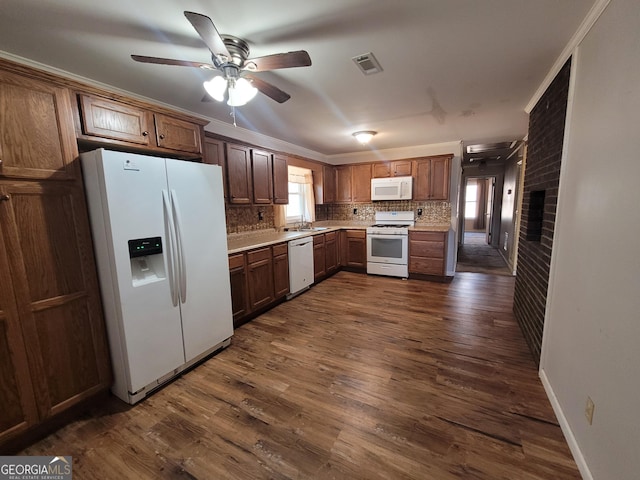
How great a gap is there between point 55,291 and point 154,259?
552 millimetres

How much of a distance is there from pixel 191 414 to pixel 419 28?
2862 mm

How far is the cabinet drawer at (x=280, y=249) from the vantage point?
135 inches

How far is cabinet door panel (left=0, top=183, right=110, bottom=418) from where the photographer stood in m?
1.50

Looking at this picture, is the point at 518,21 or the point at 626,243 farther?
the point at 518,21

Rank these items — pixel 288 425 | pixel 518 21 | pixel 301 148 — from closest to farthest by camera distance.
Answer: pixel 518 21
pixel 288 425
pixel 301 148

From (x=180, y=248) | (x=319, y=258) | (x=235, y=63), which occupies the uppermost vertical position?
(x=235, y=63)

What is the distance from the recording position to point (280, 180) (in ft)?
12.8

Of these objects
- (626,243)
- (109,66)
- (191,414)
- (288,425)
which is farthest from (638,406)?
(109,66)

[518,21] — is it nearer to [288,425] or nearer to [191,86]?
[191,86]

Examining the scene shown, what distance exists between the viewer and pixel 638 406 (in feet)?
3.19

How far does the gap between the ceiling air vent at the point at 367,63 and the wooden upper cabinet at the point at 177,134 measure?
150 centimetres

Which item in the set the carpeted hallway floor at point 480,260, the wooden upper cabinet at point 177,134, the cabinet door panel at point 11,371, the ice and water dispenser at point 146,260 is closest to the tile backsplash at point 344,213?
the wooden upper cabinet at point 177,134

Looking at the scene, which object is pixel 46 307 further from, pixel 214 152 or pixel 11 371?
pixel 214 152

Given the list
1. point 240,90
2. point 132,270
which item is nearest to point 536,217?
point 240,90
